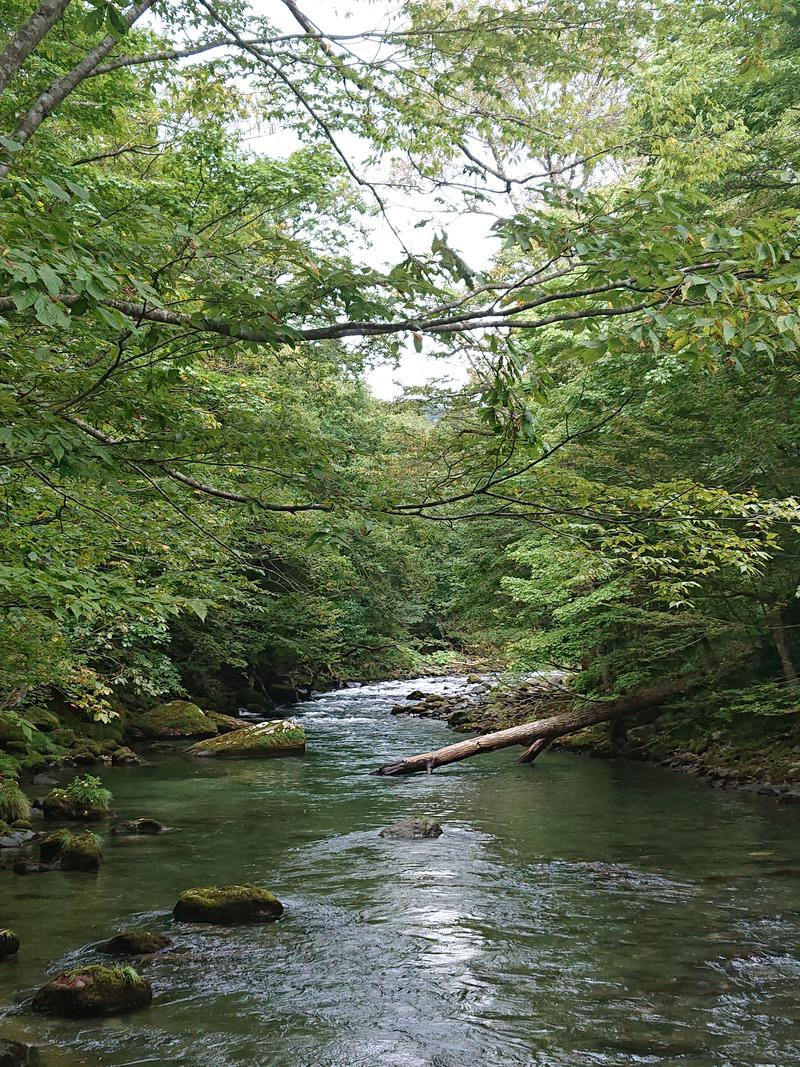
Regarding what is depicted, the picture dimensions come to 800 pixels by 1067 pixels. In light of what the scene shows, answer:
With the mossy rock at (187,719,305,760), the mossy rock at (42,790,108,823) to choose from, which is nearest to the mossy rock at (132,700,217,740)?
the mossy rock at (187,719,305,760)

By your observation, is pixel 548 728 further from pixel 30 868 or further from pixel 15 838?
pixel 30 868

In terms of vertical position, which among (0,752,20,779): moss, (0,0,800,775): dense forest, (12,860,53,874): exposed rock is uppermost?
(0,0,800,775): dense forest

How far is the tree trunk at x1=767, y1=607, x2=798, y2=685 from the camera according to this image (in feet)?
43.4

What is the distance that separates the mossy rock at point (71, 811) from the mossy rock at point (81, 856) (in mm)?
2304

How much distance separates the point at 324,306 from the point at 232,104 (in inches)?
168

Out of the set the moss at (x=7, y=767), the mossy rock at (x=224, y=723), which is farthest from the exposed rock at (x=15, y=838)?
the mossy rock at (x=224, y=723)

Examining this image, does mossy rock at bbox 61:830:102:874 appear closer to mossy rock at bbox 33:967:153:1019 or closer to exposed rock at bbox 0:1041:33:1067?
mossy rock at bbox 33:967:153:1019

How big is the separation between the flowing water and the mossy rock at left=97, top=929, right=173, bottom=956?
0.64 feet

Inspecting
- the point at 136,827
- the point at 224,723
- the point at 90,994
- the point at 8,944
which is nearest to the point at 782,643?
the point at 136,827

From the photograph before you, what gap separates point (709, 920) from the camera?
289 inches

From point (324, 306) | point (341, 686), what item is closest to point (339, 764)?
point (324, 306)

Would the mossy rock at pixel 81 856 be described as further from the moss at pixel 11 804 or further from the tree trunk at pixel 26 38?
the tree trunk at pixel 26 38

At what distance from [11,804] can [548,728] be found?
367 inches

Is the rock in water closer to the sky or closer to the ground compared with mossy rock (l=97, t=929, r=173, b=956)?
closer to the sky
